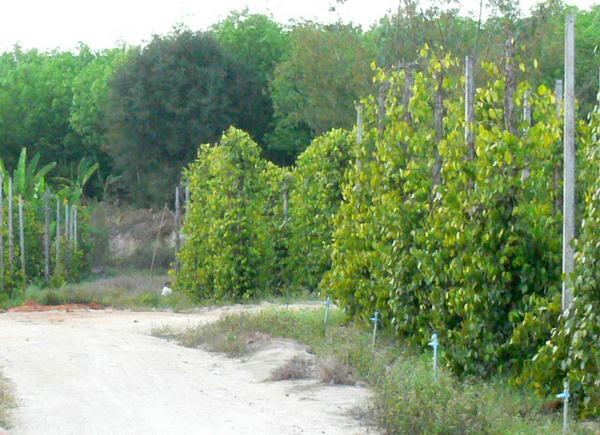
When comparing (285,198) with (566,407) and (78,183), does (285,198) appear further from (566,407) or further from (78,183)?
(566,407)

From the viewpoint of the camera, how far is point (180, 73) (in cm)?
4584

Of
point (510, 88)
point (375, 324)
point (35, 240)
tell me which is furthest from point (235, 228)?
point (510, 88)

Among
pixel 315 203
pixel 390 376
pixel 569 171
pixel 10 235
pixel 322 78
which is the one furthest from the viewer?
pixel 322 78

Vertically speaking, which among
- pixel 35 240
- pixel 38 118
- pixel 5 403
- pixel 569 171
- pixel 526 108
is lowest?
pixel 5 403

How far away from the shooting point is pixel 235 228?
26.7 meters

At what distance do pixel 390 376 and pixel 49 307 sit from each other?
16.8 metres

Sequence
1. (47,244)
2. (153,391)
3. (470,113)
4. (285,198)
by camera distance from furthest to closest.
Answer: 1. (47,244)
2. (285,198)
3. (470,113)
4. (153,391)

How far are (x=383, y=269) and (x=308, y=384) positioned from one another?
269 cm

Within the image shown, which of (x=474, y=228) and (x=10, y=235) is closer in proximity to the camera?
(x=474, y=228)

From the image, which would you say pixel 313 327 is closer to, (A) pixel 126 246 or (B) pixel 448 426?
(B) pixel 448 426

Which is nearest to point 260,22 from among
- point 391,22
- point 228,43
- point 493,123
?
point 228,43

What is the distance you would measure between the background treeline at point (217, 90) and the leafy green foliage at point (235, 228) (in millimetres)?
12009

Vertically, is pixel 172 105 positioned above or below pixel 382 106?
above

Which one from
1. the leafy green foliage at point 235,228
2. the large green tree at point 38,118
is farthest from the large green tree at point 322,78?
the leafy green foliage at point 235,228
